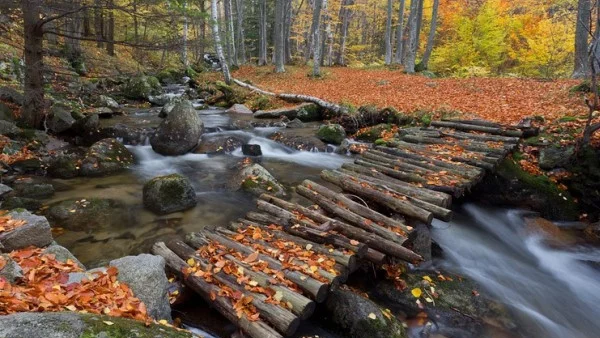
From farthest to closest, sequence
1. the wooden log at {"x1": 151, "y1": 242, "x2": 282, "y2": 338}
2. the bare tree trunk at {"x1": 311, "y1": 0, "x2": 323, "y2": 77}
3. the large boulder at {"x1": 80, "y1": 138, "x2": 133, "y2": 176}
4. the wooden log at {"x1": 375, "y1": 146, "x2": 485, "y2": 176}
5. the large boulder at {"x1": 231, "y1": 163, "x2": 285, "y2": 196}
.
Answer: the bare tree trunk at {"x1": 311, "y1": 0, "x2": 323, "y2": 77} → the large boulder at {"x1": 80, "y1": 138, "x2": 133, "y2": 176} → the large boulder at {"x1": 231, "y1": 163, "x2": 285, "y2": 196} → the wooden log at {"x1": 375, "y1": 146, "x2": 485, "y2": 176} → the wooden log at {"x1": 151, "y1": 242, "x2": 282, "y2": 338}

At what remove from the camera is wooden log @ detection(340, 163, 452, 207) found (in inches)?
241

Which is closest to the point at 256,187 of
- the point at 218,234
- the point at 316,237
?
the point at 218,234

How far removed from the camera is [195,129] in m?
11.4

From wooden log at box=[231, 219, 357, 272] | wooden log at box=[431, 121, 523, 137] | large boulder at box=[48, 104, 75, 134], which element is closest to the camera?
wooden log at box=[231, 219, 357, 272]

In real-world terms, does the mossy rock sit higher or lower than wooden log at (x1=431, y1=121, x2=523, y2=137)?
lower

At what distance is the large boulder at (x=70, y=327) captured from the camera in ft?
6.84

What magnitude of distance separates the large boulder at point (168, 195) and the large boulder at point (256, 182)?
4.19 ft

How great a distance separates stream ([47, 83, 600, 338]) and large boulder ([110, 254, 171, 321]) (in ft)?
2.41

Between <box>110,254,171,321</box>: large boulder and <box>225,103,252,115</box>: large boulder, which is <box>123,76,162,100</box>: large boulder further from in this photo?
<box>110,254,171,321</box>: large boulder

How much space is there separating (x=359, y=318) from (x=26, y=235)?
3999 mm

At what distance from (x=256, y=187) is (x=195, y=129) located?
4.14 m

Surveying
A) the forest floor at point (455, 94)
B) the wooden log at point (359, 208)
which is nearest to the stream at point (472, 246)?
the wooden log at point (359, 208)

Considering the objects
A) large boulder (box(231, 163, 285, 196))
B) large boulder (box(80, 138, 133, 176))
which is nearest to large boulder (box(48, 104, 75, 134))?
large boulder (box(80, 138, 133, 176))

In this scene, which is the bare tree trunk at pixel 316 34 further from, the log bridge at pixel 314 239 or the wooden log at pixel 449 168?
the log bridge at pixel 314 239
